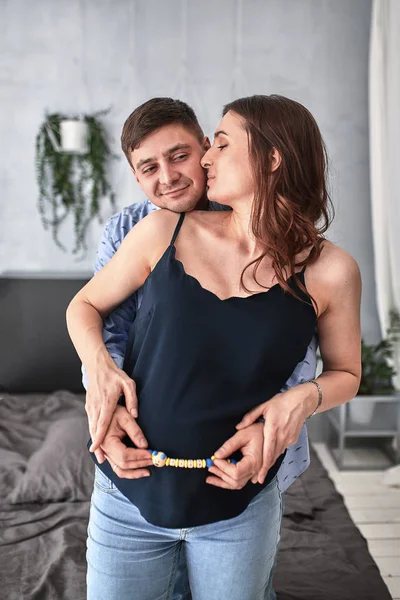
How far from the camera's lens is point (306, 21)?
389 cm

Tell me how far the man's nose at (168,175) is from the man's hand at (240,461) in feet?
1.95

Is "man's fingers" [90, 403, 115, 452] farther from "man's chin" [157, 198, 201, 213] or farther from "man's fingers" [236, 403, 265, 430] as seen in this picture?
"man's chin" [157, 198, 201, 213]

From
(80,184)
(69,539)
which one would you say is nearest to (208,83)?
(80,184)

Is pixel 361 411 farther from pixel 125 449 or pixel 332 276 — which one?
pixel 125 449

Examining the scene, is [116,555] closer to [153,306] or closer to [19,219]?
[153,306]

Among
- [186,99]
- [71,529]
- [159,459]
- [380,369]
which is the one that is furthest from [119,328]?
[186,99]

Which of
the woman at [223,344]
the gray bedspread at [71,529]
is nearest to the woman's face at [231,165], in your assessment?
the woman at [223,344]

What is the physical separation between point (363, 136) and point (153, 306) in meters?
3.28

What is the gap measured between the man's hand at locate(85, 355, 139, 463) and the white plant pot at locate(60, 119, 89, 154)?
2.86m

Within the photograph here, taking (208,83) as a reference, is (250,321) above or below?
below

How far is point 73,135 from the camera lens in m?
3.74

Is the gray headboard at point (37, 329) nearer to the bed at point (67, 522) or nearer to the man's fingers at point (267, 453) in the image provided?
the bed at point (67, 522)

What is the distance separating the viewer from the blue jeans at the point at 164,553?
1.12m

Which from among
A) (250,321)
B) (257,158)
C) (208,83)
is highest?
(208,83)
